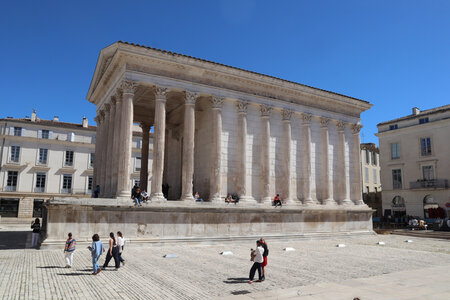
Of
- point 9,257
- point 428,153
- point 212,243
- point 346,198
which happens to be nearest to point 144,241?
point 212,243

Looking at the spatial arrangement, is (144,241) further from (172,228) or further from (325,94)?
(325,94)

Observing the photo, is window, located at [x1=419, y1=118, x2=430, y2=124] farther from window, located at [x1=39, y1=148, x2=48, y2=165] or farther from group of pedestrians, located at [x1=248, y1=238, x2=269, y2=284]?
window, located at [x1=39, y1=148, x2=48, y2=165]

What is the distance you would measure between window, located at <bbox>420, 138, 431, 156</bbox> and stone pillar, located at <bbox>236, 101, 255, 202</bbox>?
27.5 meters

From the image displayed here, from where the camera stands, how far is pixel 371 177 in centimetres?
5253

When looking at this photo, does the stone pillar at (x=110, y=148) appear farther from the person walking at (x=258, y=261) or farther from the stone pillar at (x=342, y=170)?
the stone pillar at (x=342, y=170)

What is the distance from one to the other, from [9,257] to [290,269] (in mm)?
10278

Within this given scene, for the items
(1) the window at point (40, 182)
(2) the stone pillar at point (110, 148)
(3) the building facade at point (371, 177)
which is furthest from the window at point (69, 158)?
(3) the building facade at point (371, 177)

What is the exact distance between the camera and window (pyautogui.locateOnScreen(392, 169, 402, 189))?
138 ft

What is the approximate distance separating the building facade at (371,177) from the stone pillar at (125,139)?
132 feet

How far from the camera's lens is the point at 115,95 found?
2114 centimetres

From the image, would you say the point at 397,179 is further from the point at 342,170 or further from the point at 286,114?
the point at 286,114

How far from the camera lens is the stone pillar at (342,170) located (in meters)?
26.1

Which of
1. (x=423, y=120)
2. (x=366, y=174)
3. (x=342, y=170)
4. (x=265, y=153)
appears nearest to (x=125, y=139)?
(x=265, y=153)

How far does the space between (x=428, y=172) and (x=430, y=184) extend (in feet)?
5.81
